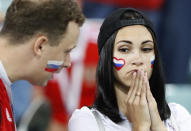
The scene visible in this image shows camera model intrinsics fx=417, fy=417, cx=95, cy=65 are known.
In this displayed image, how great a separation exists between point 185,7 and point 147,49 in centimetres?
414

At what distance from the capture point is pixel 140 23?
9.62ft

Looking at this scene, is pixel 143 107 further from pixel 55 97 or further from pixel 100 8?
pixel 100 8

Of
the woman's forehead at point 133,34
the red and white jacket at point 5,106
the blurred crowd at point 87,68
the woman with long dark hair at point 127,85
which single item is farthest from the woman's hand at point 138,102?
the blurred crowd at point 87,68

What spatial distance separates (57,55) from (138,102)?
0.69 m

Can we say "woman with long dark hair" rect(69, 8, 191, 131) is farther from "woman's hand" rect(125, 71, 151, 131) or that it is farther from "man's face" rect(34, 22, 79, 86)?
"man's face" rect(34, 22, 79, 86)

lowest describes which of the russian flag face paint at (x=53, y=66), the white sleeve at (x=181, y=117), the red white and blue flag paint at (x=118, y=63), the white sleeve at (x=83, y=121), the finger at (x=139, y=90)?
the white sleeve at (x=181, y=117)

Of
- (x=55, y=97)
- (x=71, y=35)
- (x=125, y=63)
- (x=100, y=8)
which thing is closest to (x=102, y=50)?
(x=125, y=63)

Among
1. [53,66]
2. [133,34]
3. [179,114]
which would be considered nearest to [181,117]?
[179,114]

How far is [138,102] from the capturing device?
2.87 m

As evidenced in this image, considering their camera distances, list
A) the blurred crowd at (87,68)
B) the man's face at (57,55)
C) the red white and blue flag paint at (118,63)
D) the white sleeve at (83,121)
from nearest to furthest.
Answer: the man's face at (57,55) → the white sleeve at (83,121) → the red white and blue flag paint at (118,63) → the blurred crowd at (87,68)

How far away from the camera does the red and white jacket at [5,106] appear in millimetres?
2373

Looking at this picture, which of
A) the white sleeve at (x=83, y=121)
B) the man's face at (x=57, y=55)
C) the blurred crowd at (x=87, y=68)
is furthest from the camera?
the blurred crowd at (x=87, y=68)

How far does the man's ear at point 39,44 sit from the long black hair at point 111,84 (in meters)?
0.60

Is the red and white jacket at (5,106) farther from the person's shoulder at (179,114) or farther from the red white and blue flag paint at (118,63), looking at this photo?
the person's shoulder at (179,114)
